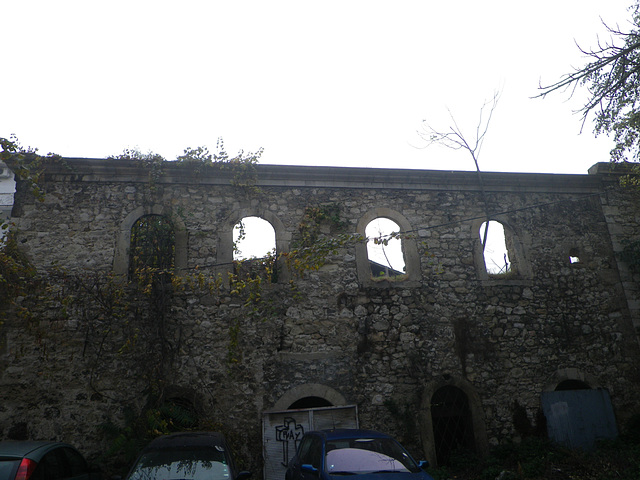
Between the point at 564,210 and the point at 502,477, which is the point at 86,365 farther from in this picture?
the point at 564,210

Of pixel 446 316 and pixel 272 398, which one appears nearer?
pixel 272 398

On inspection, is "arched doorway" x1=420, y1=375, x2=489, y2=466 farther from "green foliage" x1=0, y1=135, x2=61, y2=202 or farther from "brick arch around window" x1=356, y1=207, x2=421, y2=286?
"green foliage" x1=0, y1=135, x2=61, y2=202

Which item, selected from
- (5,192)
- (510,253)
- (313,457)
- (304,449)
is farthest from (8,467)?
(5,192)

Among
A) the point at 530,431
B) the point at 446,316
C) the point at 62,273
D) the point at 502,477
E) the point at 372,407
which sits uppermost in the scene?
the point at 62,273

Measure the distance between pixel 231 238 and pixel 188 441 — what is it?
4342 millimetres

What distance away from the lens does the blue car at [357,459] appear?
5625mm

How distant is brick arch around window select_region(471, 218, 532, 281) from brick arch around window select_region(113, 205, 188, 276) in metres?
6.15

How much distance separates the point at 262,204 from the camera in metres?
9.95

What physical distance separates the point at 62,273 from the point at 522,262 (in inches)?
371

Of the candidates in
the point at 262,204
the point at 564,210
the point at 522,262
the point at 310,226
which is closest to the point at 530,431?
the point at 522,262

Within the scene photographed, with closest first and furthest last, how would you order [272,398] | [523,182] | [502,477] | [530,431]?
[502,477] → [272,398] → [530,431] → [523,182]

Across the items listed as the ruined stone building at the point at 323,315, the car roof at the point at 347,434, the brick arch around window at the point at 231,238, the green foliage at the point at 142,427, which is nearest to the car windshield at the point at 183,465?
the car roof at the point at 347,434

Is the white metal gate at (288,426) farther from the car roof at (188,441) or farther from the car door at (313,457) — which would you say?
the car roof at (188,441)

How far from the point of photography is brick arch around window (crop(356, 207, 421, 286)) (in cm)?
986
